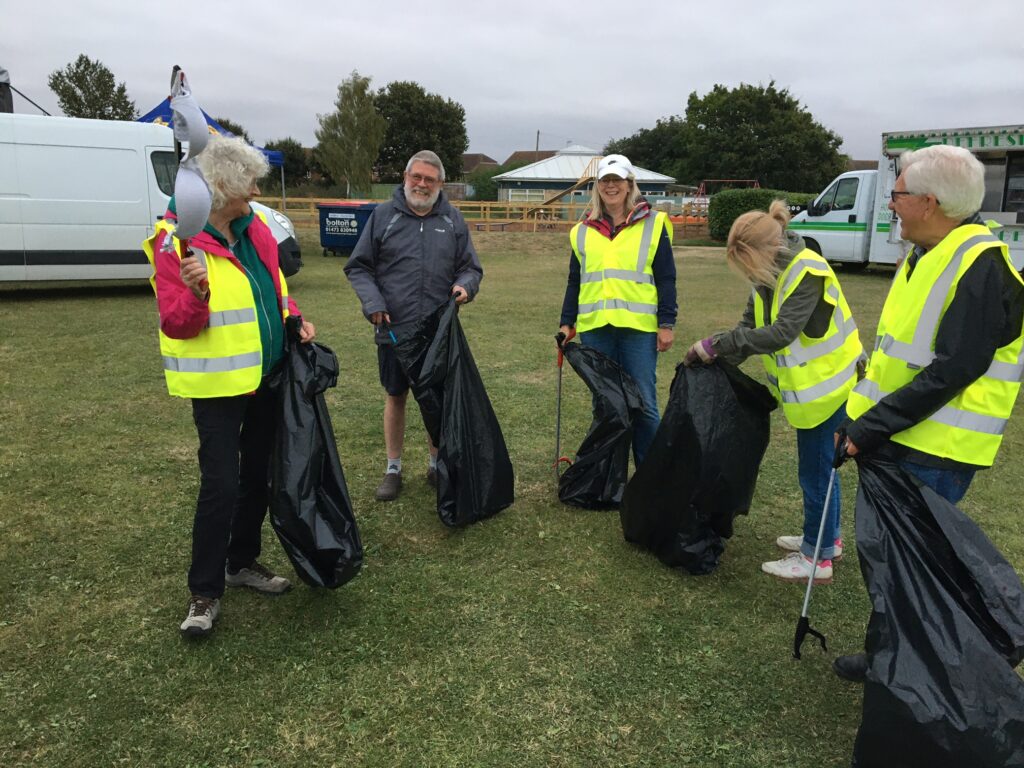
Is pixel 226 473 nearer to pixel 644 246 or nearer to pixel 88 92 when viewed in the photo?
pixel 644 246

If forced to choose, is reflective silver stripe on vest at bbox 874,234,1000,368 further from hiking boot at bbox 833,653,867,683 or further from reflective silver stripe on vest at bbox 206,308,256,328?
reflective silver stripe on vest at bbox 206,308,256,328

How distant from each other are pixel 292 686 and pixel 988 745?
74.0 inches

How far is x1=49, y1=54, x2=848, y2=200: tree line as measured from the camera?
28.3 m

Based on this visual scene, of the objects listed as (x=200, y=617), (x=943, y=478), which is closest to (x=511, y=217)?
A: (x=200, y=617)

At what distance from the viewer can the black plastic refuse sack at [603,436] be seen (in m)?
3.34

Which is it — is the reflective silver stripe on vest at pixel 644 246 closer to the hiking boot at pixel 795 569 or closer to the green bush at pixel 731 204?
the hiking boot at pixel 795 569

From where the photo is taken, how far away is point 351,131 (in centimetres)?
2809

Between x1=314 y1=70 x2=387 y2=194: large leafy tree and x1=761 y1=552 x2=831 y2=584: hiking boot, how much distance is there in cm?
2782

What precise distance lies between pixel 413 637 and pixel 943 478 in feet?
5.73

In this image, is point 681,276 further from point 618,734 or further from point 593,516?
point 618,734

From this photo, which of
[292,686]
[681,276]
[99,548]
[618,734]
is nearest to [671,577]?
[618,734]

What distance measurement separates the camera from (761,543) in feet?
10.9

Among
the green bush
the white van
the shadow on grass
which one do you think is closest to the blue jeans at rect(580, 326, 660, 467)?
the white van

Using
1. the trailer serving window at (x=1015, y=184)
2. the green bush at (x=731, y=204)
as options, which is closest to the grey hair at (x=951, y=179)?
the trailer serving window at (x=1015, y=184)
